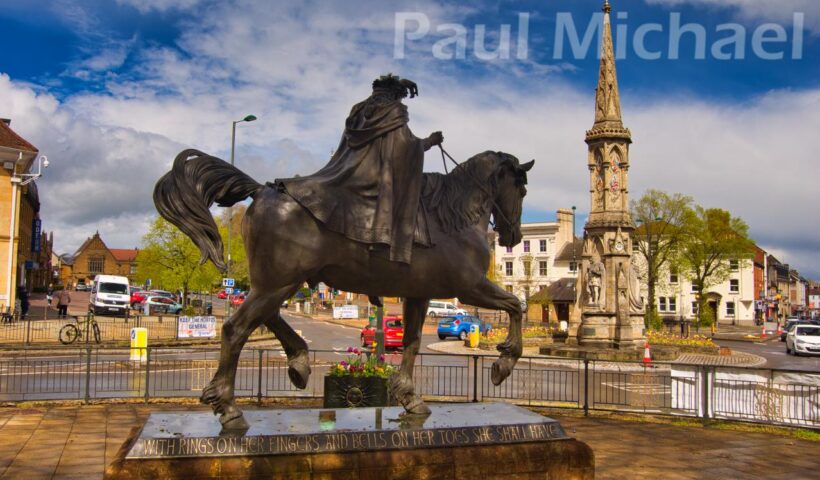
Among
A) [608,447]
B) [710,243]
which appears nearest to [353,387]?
[608,447]

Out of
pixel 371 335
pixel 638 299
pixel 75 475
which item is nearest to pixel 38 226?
pixel 371 335

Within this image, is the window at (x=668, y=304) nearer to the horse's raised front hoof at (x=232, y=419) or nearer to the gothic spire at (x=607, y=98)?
the gothic spire at (x=607, y=98)

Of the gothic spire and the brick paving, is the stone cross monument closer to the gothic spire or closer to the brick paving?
the gothic spire

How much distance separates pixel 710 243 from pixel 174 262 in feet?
150

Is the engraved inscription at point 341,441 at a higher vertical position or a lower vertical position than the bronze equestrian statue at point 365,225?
lower

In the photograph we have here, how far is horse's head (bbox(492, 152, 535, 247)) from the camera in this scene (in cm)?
759

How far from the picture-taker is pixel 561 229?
85.2 meters

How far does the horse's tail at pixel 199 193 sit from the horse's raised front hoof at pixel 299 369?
1.25 metres

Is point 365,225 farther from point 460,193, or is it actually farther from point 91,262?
point 91,262

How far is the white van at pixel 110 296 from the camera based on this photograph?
43.5m

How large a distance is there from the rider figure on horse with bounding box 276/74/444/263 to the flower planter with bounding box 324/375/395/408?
5985mm

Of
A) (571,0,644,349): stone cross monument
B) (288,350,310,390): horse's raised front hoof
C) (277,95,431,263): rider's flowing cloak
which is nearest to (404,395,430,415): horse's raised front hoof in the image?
(288,350,310,390): horse's raised front hoof

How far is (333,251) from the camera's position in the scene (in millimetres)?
6539

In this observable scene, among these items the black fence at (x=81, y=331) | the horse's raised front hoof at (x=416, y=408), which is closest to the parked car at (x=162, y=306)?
the black fence at (x=81, y=331)
